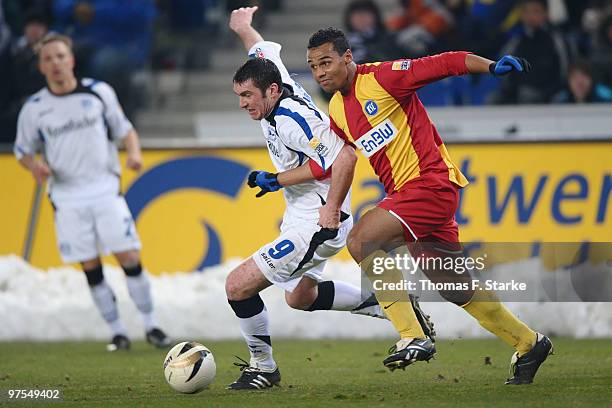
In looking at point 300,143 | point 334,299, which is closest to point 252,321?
point 334,299

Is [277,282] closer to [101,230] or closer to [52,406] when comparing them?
[52,406]

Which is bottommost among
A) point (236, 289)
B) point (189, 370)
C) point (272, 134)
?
point (189, 370)

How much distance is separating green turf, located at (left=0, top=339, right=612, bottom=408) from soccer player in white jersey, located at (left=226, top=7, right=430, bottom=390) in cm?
51

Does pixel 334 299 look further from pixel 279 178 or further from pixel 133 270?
pixel 133 270

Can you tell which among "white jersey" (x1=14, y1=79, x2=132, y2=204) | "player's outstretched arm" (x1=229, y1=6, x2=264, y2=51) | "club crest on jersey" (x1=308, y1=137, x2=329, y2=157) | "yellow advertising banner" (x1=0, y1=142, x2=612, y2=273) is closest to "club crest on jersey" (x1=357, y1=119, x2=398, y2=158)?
"club crest on jersey" (x1=308, y1=137, x2=329, y2=157)

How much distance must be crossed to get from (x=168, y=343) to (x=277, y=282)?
3.08 meters

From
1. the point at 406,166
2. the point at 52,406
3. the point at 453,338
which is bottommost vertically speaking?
the point at 453,338

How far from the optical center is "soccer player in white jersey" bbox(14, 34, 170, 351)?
10609 mm

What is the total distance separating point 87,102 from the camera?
10.8 meters

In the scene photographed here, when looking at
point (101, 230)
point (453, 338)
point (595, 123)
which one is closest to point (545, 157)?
point (595, 123)

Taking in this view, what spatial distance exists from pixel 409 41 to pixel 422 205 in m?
7.15

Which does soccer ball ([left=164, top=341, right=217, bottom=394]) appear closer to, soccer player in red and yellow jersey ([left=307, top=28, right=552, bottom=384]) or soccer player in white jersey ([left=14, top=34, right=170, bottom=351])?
soccer player in red and yellow jersey ([left=307, top=28, right=552, bottom=384])

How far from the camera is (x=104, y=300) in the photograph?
1061 centimetres

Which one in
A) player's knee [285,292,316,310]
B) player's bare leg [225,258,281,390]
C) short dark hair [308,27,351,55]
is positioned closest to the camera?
short dark hair [308,27,351,55]
